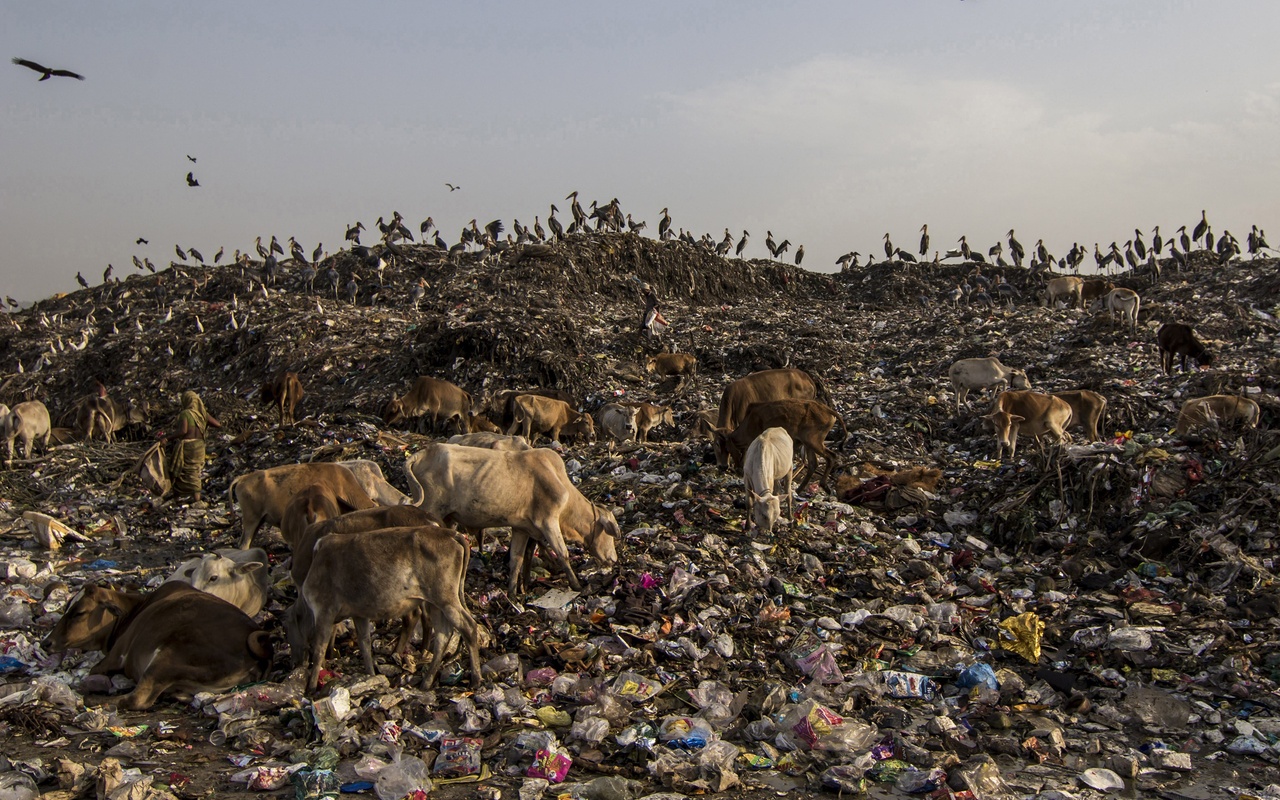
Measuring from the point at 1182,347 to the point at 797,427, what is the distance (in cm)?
913

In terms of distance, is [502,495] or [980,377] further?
[980,377]

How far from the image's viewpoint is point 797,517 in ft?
31.5

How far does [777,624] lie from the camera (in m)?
7.30

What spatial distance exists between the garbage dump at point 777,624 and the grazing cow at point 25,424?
73cm

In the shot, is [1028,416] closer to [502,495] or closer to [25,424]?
[502,495]

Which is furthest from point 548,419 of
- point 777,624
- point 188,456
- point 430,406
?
point 777,624

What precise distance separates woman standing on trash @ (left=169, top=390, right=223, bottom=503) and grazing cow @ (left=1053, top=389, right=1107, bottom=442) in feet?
36.5

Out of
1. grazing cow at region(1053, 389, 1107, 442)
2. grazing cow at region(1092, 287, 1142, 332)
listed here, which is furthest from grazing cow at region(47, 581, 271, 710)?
grazing cow at region(1092, 287, 1142, 332)

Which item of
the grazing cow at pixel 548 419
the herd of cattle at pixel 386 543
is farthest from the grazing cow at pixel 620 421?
the herd of cattle at pixel 386 543

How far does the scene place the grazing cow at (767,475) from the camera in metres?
9.02

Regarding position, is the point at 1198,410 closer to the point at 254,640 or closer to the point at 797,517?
the point at 797,517

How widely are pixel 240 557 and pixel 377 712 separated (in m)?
2.71

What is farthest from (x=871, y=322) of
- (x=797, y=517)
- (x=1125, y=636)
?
(x=1125, y=636)

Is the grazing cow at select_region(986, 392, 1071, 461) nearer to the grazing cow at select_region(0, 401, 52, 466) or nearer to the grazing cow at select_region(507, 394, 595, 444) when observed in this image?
the grazing cow at select_region(507, 394, 595, 444)
